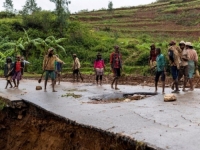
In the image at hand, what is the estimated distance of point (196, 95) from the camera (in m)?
11.1

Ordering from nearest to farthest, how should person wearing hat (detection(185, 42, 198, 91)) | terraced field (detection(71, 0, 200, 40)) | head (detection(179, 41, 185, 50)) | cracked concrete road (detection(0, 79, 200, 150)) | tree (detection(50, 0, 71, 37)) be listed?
1. cracked concrete road (detection(0, 79, 200, 150))
2. head (detection(179, 41, 185, 50))
3. person wearing hat (detection(185, 42, 198, 91))
4. tree (detection(50, 0, 71, 37))
5. terraced field (detection(71, 0, 200, 40))

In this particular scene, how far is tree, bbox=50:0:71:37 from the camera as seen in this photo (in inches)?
1237

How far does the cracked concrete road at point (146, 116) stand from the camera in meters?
6.09

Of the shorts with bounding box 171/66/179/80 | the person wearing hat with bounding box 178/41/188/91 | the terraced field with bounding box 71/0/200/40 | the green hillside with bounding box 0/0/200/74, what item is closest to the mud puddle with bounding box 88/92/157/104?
the shorts with bounding box 171/66/179/80

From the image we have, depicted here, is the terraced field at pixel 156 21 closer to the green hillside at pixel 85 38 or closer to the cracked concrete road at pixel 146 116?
the green hillside at pixel 85 38

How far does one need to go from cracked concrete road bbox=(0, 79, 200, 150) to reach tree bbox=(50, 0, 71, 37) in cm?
2104

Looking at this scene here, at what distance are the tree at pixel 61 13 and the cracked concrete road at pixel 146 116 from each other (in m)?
21.0

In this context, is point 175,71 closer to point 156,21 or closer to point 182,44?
point 182,44

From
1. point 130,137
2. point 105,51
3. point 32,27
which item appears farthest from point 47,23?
point 130,137

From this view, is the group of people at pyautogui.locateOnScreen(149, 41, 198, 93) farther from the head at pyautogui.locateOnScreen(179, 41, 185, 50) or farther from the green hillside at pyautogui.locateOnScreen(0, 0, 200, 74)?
the green hillside at pyautogui.locateOnScreen(0, 0, 200, 74)

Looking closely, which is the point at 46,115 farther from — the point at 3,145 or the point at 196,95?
the point at 196,95

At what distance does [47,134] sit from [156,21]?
Result: 140 ft

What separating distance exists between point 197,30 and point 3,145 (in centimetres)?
3353

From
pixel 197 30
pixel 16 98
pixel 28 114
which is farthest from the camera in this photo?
pixel 197 30
